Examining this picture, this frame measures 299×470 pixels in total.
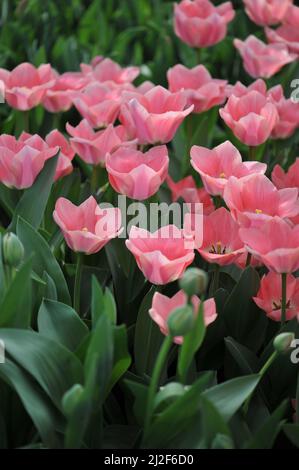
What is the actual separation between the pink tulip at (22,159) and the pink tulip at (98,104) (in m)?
0.21

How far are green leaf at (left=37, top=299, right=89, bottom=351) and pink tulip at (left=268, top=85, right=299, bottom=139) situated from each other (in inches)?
26.8

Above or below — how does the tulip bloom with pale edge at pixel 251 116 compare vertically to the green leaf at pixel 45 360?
above

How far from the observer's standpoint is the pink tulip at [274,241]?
40.8 inches

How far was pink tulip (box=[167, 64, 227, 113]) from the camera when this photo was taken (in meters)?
1.58

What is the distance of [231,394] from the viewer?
97 centimetres

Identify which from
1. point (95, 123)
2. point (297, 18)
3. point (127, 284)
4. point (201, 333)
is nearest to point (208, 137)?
point (95, 123)

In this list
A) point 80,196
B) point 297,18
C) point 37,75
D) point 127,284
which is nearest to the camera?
point 127,284

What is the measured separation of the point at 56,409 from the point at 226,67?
155 cm

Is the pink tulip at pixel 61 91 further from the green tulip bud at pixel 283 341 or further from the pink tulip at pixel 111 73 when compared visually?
the green tulip bud at pixel 283 341

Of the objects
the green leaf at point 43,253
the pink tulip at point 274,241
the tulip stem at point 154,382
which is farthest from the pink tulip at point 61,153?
the tulip stem at point 154,382

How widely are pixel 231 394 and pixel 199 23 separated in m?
1.19

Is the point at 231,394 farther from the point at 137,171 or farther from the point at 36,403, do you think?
the point at 137,171

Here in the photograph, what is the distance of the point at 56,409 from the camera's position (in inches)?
39.0
